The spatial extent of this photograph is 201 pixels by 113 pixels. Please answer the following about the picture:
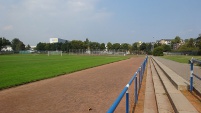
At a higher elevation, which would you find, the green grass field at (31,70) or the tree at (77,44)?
the tree at (77,44)

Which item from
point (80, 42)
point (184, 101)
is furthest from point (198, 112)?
point (80, 42)

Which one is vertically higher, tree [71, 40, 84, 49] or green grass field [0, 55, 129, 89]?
tree [71, 40, 84, 49]

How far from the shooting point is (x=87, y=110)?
7105 mm

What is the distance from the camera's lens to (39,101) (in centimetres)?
841

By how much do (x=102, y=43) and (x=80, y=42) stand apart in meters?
14.6

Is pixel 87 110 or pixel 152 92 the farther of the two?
pixel 152 92

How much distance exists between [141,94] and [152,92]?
0.65 metres

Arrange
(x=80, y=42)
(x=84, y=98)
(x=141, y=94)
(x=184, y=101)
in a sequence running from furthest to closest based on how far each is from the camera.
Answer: (x=80, y=42) → (x=141, y=94) → (x=84, y=98) → (x=184, y=101)

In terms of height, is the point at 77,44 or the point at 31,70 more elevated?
the point at 77,44

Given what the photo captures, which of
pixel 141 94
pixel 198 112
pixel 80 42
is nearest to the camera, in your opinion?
pixel 198 112

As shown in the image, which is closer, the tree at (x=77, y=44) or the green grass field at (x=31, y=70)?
the green grass field at (x=31, y=70)

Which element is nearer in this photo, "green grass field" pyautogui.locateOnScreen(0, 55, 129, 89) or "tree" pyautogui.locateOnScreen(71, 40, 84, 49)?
"green grass field" pyautogui.locateOnScreen(0, 55, 129, 89)

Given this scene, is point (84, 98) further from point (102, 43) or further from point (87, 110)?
point (102, 43)

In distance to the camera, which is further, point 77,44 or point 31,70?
point 77,44
